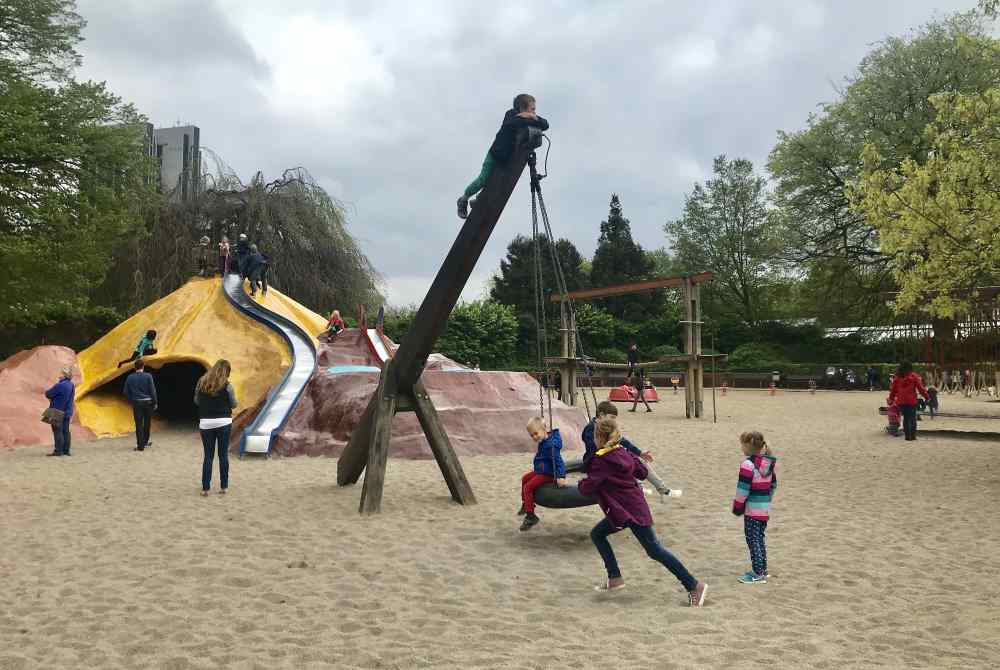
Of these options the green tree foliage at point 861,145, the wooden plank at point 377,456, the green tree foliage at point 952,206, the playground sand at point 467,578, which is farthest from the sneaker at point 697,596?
the green tree foliage at point 861,145

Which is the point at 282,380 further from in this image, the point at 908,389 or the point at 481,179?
the point at 908,389

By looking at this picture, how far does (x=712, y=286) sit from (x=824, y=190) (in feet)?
52.6

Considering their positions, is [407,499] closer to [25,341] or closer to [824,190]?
[25,341]

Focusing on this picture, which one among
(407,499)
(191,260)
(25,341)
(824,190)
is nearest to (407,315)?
(191,260)

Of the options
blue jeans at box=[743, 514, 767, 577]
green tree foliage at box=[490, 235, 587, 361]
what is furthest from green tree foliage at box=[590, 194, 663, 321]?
blue jeans at box=[743, 514, 767, 577]

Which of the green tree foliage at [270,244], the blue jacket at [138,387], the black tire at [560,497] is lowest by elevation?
the black tire at [560,497]

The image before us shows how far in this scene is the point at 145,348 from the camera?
1577 centimetres

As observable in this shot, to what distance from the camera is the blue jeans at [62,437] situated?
12.4 m

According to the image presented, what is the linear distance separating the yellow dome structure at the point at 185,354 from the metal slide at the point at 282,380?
19 centimetres

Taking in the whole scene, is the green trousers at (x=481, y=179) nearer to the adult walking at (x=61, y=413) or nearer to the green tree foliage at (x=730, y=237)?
the adult walking at (x=61, y=413)

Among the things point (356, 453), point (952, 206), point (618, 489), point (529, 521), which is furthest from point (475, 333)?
point (618, 489)

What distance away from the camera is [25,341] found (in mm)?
25312

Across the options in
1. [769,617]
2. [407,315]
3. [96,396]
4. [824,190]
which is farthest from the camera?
[407,315]

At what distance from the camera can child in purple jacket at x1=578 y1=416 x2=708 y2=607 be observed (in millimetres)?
4930
